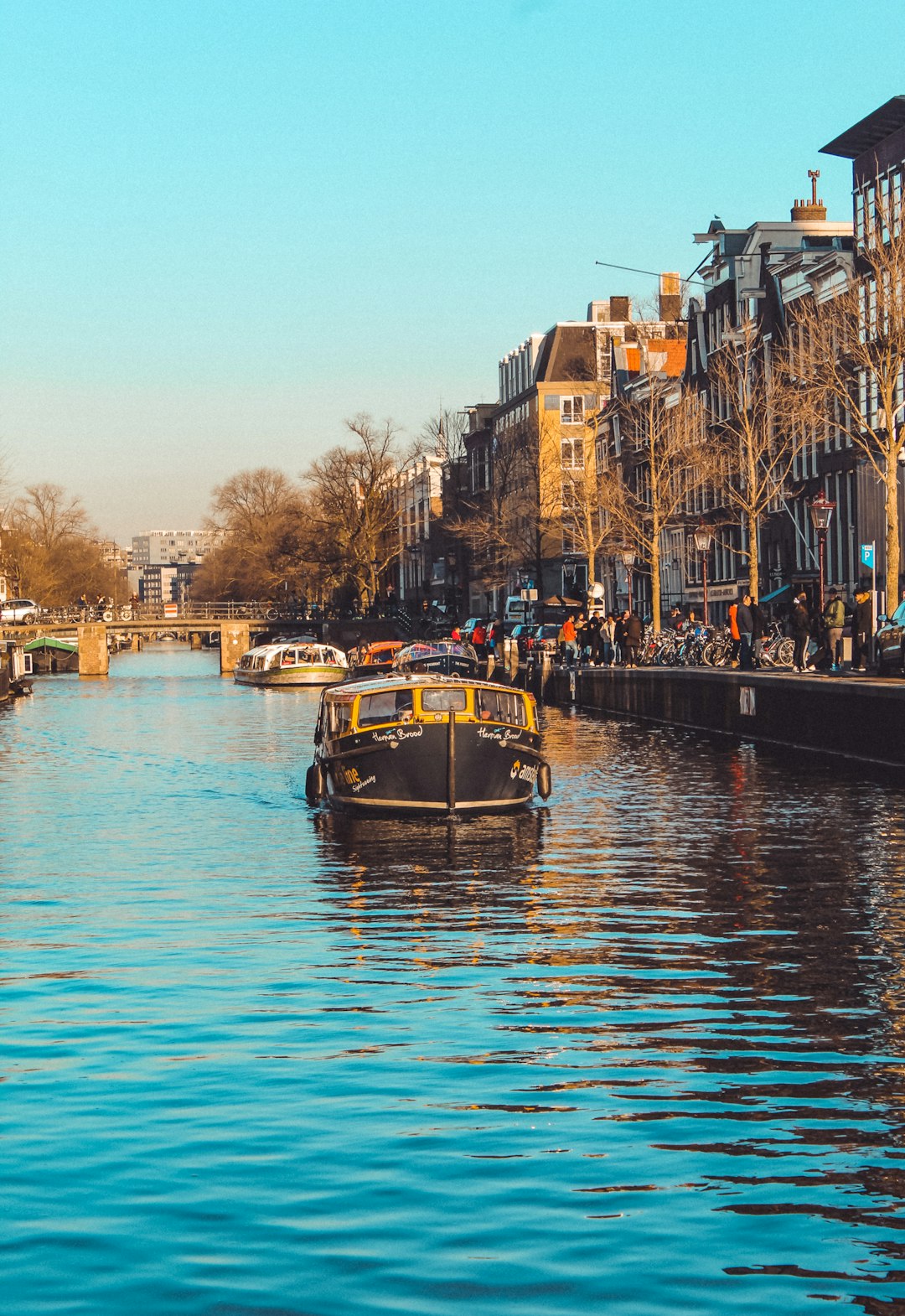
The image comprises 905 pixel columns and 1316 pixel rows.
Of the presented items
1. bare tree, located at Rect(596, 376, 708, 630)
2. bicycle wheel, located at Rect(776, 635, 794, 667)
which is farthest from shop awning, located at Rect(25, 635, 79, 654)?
bicycle wheel, located at Rect(776, 635, 794, 667)

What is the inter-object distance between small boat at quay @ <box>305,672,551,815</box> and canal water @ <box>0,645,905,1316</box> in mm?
3314

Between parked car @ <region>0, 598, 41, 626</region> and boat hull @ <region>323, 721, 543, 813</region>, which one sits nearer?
boat hull @ <region>323, 721, 543, 813</region>

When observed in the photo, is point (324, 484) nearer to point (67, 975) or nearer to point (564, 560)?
point (564, 560)

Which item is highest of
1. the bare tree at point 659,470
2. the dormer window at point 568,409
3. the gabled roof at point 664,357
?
the dormer window at point 568,409

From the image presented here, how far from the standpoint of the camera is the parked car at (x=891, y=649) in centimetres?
4506

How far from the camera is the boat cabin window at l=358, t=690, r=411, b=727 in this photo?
110 feet

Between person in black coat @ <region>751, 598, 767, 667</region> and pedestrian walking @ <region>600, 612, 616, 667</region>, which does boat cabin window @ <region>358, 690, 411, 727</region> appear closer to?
person in black coat @ <region>751, 598, 767, 667</region>

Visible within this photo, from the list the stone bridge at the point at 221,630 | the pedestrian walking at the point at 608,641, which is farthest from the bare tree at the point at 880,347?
the stone bridge at the point at 221,630

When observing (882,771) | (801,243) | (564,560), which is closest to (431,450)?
(564,560)

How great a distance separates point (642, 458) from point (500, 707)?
225 feet

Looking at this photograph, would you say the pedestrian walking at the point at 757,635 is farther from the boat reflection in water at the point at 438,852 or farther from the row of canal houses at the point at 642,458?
the boat reflection in water at the point at 438,852

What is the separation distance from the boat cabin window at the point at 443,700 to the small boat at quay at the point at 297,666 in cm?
8045

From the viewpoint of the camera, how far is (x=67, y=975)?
1842cm

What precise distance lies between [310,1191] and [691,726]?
47972 mm
